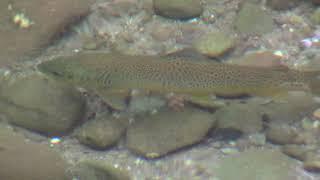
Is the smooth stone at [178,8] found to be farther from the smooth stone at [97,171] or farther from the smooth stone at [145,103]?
the smooth stone at [97,171]

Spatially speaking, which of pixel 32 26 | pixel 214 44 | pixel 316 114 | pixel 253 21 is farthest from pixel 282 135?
pixel 32 26

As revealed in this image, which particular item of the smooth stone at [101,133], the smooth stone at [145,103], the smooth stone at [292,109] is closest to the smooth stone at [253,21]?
the smooth stone at [292,109]

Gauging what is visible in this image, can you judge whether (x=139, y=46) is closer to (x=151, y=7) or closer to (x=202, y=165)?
(x=151, y=7)

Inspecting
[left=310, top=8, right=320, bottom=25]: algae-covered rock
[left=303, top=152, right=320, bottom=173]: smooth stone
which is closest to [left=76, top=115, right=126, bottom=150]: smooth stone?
[left=303, top=152, right=320, bottom=173]: smooth stone

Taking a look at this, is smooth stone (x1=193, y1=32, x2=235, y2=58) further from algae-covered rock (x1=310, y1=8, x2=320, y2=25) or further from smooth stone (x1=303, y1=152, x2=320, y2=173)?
smooth stone (x1=303, y1=152, x2=320, y2=173)

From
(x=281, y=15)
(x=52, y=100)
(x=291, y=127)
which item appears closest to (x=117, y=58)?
(x=52, y=100)

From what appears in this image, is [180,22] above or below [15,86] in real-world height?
above

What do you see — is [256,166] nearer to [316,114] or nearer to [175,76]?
[316,114]
